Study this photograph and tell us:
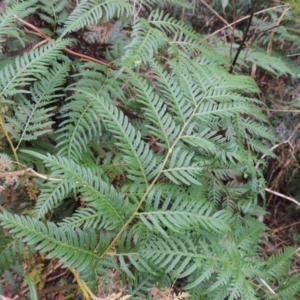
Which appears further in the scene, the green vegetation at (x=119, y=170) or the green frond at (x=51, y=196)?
the green frond at (x=51, y=196)

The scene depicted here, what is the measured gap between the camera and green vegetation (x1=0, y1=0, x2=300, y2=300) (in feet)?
2.98

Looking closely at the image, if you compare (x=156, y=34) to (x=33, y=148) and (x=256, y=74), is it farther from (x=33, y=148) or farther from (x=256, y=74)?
(x=256, y=74)

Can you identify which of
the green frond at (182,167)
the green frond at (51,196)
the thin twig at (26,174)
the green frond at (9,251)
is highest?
the green frond at (182,167)

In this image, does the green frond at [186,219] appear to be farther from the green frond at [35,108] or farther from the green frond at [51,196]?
the green frond at [35,108]

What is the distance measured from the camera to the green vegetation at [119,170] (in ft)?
2.98

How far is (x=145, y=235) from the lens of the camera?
99 centimetres

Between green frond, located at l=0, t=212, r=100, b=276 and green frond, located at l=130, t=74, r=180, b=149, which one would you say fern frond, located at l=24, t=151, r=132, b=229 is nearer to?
green frond, located at l=0, t=212, r=100, b=276

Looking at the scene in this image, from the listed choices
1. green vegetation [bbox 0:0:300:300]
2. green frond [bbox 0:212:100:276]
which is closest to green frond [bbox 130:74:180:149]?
green vegetation [bbox 0:0:300:300]

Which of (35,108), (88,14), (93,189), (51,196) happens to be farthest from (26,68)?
(93,189)

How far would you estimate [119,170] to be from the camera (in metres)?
1.26

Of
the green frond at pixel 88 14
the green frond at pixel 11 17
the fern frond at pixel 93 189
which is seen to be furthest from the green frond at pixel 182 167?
the green frond at pixel 11 17

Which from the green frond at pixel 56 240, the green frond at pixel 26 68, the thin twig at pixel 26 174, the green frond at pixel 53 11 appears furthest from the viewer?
the green frond at pixel 53 11

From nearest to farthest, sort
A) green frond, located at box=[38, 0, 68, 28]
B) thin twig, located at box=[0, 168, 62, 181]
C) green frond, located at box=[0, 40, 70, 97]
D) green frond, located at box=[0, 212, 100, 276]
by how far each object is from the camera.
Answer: green frond, located at box=[0, 212, 100, 276]
thin twig, located at box=[0, 168, 62, 181]
green frond, located at box=[0, 40, 70, 97]
green frond, located at box=[38, 0, 68, 28]

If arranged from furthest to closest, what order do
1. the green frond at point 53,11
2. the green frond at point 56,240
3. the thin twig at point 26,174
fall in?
the green frond at point 53,11 < the thin twig at point 26,174 < the green frond at point 56,240
